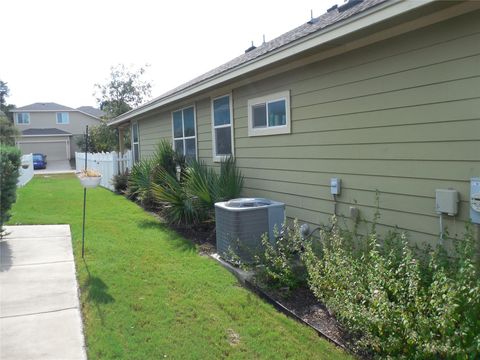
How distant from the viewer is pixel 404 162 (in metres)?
4.45

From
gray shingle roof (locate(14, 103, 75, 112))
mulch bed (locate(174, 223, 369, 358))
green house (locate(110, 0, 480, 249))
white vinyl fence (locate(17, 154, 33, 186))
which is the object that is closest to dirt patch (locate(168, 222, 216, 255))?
green house (locate(110, 0, 480, 249))

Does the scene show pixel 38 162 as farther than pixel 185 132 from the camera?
Yes

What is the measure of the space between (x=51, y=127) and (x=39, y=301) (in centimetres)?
4760

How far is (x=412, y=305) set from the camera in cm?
308

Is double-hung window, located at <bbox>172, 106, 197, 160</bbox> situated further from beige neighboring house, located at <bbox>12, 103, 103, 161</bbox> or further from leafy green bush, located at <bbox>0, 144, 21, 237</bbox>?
beige neighboring house, located at <bbox>12, 103, 103, 161</bbox>

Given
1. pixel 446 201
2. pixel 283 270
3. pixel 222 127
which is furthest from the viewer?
pixel 222 127

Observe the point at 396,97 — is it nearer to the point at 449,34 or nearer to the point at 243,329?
the point at 449,34

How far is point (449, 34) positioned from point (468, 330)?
259cm

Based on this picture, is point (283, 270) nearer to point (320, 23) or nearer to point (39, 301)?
point (39, 301)

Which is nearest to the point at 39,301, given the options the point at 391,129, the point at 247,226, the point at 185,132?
the point at 247,226

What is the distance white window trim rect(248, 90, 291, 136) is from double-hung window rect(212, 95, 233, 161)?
2.40 ft

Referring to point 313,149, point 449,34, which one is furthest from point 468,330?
point 313,149

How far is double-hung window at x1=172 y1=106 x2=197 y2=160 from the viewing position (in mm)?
9906

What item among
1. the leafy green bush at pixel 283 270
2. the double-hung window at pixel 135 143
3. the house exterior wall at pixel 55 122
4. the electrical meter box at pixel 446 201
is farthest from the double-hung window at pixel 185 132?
the house exterior wall at pixel 55 122
